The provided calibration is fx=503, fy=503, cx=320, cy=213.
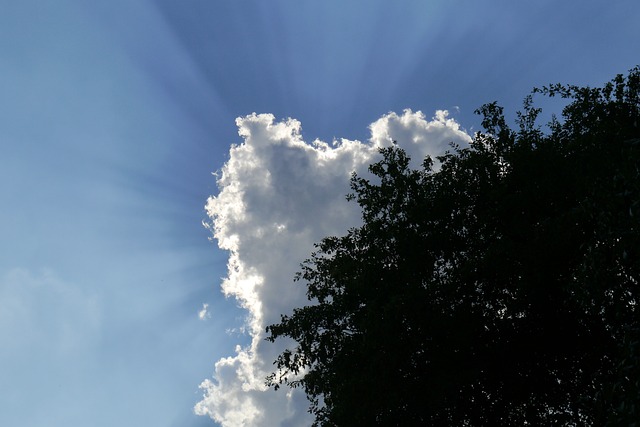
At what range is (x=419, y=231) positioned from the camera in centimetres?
2384

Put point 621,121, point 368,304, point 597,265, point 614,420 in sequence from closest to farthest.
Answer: point 614,420 < point 597,265 < point 621,121 < point 368,304

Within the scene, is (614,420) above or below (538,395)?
below

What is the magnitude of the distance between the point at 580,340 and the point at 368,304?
384 inches

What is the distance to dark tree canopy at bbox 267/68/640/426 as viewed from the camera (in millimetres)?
20797

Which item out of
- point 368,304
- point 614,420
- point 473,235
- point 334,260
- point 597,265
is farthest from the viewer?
point 334,260

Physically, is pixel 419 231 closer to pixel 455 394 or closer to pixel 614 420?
pixel 455 394

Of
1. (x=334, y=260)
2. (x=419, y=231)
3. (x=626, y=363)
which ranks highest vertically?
(x=334, y=260)

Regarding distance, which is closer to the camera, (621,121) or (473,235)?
(621,121)

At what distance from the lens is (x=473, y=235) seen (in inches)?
929

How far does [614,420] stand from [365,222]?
17.0 m

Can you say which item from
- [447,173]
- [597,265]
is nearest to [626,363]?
[597,265]

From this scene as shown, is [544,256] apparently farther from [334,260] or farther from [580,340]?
[334,260]

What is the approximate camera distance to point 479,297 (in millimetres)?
23531

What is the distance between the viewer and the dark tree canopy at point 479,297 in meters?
20.8
